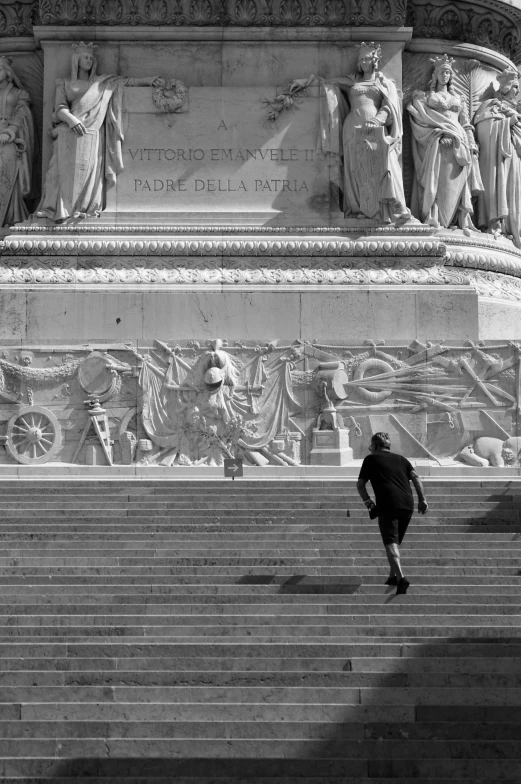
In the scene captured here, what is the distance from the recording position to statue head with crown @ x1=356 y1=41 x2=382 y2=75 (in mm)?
27406

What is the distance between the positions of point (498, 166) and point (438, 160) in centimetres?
142

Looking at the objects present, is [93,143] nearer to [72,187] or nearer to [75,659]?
[72,187]

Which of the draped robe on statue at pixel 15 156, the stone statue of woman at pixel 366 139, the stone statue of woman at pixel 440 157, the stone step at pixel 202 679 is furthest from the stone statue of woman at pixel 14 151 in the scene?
the stone step at pixel 202 679

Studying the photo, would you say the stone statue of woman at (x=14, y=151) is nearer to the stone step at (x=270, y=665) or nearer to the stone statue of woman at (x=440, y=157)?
the stone statue of woman at (x=440, y=157)

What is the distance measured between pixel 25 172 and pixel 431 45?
22.9 ft

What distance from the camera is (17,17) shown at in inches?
1123

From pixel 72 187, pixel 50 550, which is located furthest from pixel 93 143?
pixel 50 550

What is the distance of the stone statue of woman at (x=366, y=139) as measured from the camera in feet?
89.0

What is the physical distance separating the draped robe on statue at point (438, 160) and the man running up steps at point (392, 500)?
11134 mm

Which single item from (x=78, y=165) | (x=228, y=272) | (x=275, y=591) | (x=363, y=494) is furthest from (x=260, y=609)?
(x=78, y=165)

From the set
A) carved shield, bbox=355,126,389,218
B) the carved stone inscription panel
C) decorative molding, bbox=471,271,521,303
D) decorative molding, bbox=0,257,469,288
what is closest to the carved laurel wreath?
the carved stone inscription panel

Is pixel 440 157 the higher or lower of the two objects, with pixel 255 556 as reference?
higher

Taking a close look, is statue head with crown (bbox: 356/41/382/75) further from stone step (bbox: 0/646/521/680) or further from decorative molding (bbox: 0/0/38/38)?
stone step (bbox: 0/646/521/680)

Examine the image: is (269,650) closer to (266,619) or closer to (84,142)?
(266,619)
